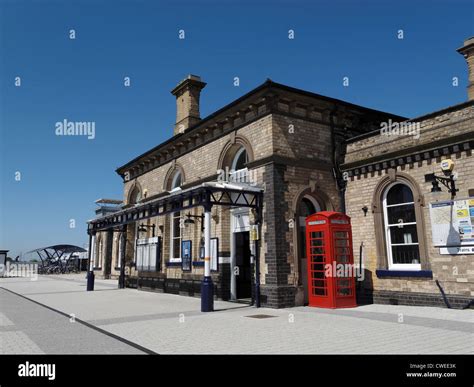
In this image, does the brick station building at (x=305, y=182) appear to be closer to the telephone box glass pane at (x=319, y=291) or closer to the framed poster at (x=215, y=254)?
the framed poster at (x=215, y=254)

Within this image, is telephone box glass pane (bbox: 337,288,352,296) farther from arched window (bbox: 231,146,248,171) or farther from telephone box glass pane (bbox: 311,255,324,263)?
arched window (bbox: 231,146,248,171)

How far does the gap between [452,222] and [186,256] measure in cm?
991

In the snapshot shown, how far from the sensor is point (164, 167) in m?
18.9

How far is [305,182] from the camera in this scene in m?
12.6

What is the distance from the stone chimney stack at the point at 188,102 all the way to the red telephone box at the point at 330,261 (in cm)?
955

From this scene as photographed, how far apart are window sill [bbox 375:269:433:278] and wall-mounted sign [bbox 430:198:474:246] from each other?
88 centimetres

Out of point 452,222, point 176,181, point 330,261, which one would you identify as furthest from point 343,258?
point 176,181

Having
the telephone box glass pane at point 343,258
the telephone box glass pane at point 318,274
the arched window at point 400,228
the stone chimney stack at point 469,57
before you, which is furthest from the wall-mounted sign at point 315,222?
the stone chimney stack at point 469,57

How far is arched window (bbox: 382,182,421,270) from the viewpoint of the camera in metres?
11.2

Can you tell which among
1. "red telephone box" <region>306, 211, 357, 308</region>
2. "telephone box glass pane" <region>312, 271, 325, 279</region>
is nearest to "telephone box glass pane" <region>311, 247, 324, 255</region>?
"red telephone box" <region>306, 211, 357, 308</region>

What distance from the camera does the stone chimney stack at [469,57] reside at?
640 inches

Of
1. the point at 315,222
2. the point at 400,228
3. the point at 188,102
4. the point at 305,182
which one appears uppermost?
the point at 188,102

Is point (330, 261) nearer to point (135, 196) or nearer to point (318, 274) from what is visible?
point (318, 274)
